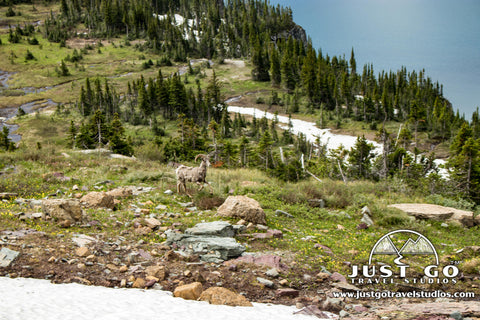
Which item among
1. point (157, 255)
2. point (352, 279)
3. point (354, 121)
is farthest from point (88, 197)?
point (354, 121)

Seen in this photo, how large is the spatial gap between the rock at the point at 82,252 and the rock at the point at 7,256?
4.23ft

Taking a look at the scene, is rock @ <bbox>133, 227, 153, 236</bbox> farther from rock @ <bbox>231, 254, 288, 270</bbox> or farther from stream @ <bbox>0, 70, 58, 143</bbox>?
stream @ <bbox>0, 70, 58, 143</bbox>

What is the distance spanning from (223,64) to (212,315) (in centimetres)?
11355

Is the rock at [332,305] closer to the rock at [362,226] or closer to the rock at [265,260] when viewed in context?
the rock at [265,260]

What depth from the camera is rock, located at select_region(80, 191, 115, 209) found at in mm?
11836

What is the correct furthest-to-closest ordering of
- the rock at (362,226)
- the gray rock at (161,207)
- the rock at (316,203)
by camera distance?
1. the rock at (316,203)
2. the gray rock at (161,207)
3. the rock at (362,226)

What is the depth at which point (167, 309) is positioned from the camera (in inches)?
216

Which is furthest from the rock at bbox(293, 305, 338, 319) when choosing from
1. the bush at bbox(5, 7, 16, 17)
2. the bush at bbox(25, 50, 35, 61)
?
the bush at bbox(5, 7, 16, 17)

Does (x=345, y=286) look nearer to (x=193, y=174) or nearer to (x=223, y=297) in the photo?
(x=223, y=297)

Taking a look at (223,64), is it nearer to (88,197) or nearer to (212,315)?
(88,197)

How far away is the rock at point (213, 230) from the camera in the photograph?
30.7 feet

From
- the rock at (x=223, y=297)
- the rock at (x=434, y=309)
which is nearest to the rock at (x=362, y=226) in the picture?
the rock at (x=434, y=309)

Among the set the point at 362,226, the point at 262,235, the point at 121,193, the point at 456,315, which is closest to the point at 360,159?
the point at 362,226

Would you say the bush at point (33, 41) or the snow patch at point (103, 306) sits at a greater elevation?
the bush at point (33, 41)
